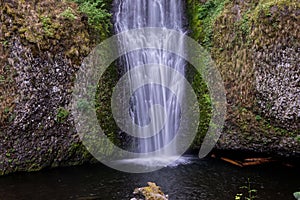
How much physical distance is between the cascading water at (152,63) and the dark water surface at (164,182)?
4.36ft

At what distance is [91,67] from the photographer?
9102 mm

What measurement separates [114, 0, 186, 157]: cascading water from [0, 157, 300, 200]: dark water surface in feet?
4.36

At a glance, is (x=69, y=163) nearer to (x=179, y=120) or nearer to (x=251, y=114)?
(x=179, y=120)

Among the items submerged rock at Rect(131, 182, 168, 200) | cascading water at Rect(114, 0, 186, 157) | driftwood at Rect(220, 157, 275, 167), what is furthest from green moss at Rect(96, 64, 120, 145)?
submerged rock at Rect(131, 182, 168, 200)

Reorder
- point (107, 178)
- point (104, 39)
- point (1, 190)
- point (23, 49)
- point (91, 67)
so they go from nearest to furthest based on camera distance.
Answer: point (1, 190), point (107, 178), point (23, 49), point (91, 67), point (104, 39)

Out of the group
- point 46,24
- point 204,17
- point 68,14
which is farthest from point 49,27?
point 204,17

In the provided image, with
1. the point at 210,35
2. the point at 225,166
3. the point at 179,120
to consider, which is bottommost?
the point at 225,166

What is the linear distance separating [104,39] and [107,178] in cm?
402

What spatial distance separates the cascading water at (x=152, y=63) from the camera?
954cm

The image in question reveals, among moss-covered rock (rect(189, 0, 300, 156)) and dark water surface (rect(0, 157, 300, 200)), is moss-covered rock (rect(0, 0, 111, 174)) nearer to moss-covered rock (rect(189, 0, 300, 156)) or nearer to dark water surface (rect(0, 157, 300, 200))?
dark water surface (rect(0, 157, 300, 200))

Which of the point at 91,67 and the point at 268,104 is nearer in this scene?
the point at 268,104

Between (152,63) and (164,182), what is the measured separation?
12.7 ft

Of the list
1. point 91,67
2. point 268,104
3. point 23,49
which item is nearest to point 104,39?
point 91,67

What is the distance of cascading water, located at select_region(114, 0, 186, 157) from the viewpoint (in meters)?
9.54
